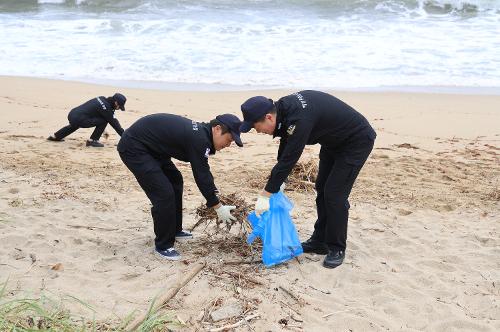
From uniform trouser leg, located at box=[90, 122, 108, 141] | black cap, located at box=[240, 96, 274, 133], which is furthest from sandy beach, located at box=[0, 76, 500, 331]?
black cap, located at box=[240, 96, 274, 133]

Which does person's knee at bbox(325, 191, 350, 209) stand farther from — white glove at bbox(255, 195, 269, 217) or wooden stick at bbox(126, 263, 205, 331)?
wooden stick at bbox(126, 263, 205, 331)

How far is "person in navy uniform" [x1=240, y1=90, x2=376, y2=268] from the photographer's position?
3.93 meters

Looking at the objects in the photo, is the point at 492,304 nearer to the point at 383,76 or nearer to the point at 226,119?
the point at 226,119

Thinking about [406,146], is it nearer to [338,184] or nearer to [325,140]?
[338,184]

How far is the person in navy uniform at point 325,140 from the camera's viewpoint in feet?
12.9

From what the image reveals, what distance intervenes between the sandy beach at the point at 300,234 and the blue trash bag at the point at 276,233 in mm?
114

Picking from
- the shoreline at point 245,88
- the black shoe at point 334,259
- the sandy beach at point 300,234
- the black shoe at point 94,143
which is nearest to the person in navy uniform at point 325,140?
the black shoe at point 334,259

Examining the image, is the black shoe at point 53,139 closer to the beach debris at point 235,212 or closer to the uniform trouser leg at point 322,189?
the beach debris at point 235,212

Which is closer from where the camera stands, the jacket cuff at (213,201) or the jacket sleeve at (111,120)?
the jacket cuff at (213,201)

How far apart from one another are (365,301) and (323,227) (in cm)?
87

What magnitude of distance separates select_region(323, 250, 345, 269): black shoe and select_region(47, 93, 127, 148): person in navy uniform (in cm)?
419

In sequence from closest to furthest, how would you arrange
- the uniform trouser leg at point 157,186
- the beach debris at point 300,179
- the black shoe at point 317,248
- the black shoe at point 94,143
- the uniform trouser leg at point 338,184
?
the uniform trouser leg at point 338,184, the uniform trouser leg at point 157,186, the black shoe at point 317,248, the beach debris at point 300,179, the black shoe at point 94,143

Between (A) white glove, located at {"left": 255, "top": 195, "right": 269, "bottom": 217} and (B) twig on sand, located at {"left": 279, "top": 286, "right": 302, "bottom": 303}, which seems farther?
(A) white glove, located at {"left": 255, "top": 195, "right": 269, "bottom": 217}

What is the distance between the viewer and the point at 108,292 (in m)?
4.01
